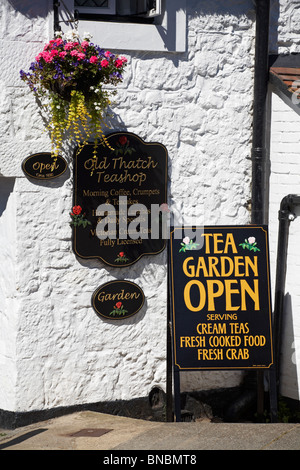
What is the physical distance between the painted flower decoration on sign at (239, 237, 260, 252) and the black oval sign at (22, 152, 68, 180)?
65.7 inches

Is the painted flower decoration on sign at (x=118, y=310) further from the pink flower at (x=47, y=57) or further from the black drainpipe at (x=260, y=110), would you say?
the pink flower at (x=47, y=57)

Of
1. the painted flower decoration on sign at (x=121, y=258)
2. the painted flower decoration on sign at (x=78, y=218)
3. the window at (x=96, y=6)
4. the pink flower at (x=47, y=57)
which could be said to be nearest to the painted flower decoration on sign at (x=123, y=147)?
the painted flower decoration on sign at (x=78, y=218)

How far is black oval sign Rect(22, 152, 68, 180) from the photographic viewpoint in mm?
6426

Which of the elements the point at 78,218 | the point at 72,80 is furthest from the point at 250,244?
the point at 72,80

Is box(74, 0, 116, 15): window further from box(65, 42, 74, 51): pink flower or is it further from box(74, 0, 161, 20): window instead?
box(65, 42, 74, 51): pink flower

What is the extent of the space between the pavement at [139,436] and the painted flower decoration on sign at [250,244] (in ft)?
4.88

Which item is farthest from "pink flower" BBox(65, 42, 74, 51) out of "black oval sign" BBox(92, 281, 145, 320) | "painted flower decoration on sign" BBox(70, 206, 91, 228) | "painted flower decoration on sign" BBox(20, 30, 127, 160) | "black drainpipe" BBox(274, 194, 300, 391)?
"black drainpipe" BBox(274, 194, 300, 391)

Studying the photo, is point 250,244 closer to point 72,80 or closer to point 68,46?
point 72,80

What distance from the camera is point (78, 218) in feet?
21.7

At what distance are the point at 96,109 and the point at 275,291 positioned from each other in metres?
2.38

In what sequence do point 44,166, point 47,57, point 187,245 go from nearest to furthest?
point 47,57 → point 44,166 → point 187,245

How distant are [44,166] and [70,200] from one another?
1.21 feet
